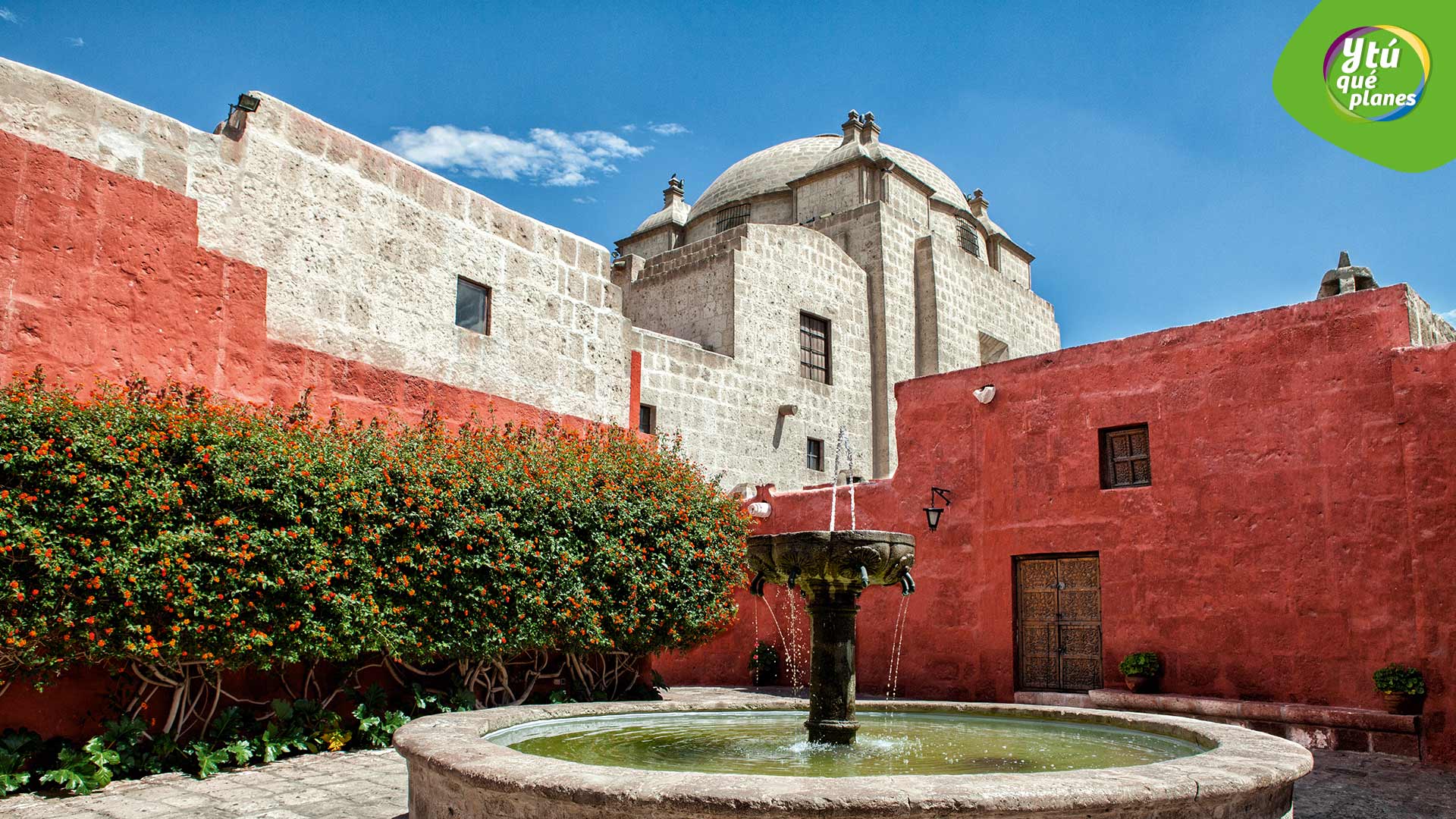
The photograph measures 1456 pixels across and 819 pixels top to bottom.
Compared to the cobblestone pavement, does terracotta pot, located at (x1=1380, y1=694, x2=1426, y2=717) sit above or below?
above

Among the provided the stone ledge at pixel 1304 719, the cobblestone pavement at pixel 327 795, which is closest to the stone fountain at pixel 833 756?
the cobblestone pavement at pixel 327 795

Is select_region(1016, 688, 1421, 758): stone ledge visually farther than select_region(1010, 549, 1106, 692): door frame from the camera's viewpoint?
No

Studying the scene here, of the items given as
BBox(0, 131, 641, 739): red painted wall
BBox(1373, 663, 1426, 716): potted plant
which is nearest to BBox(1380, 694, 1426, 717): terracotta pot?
BBox(1373, 663, 1426, 716): potted plant

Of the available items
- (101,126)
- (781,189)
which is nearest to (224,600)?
(101,126)

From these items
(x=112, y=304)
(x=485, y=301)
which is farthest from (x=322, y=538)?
(x=485, y=301)

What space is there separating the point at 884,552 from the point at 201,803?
414 centimetres

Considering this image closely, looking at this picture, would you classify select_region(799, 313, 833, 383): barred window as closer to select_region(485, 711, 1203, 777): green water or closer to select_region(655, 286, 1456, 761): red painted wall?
select_region(655, 286, 1456, 761): red painted wall

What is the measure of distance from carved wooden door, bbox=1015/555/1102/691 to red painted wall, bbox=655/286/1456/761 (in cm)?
17

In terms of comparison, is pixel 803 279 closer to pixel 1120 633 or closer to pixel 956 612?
pixel 956 612

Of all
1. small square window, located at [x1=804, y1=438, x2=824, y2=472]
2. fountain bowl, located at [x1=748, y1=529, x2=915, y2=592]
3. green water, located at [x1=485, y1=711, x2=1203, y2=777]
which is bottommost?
green water, located at [x1=485, y1=711, x2=1203, y2=777]

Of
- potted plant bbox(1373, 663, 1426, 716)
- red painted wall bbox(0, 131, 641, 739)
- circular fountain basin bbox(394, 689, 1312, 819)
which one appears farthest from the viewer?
potted plant bbox(1373, 663, 1426, 716)

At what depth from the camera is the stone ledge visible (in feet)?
26.7

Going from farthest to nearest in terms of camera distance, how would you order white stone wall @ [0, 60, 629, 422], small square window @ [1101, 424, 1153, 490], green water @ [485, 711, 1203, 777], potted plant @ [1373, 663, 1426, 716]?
small square window @ [1101, 424, 1153, 490] < potted plant @ [1373, 663, 1426, 716] < white stone wall @ [0, 60, 629, 422] < green water @ [485, 711, 1203, 777]

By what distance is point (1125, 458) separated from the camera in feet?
35.1
